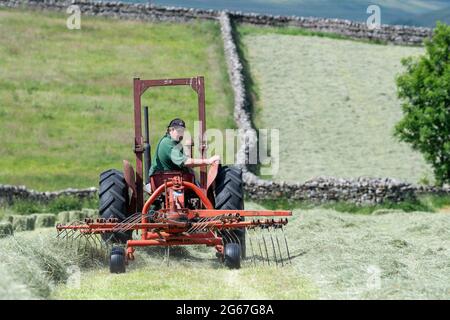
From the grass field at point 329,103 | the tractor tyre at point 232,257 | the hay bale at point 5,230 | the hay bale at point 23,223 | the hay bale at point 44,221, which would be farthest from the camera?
the grass field at point 329,103

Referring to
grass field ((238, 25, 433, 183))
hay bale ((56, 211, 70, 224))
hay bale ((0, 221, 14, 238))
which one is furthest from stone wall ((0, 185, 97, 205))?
grass field ((238, 25, 433, 183))

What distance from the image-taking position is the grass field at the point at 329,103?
31016mm

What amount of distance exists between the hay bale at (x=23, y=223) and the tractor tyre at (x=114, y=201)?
16.4ft

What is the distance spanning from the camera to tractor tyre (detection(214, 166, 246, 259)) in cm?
1307

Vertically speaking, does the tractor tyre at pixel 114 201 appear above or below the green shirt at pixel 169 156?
below

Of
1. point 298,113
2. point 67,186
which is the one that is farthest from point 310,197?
point 298,113

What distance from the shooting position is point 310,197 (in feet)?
80.7

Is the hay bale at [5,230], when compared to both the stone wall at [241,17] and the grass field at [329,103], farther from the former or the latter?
the stone wall at [241,17]

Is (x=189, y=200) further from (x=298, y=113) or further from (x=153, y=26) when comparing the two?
(x=153, y=26)

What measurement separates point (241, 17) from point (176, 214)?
3302 cm

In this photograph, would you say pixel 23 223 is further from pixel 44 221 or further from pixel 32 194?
pixel 32 194

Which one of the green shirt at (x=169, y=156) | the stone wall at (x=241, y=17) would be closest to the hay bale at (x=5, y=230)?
the green shirt at (x=169, y=156)

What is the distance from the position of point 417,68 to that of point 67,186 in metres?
10.3
